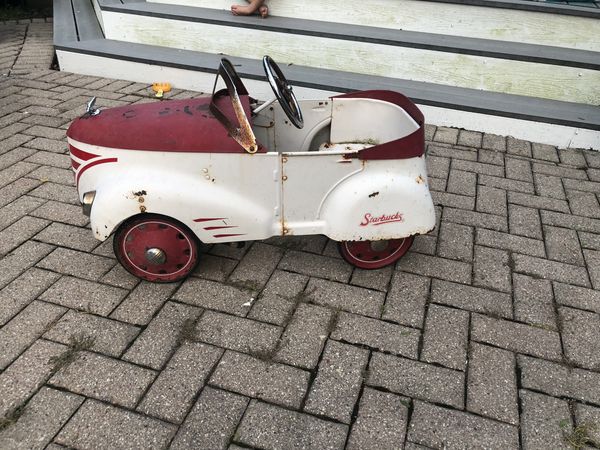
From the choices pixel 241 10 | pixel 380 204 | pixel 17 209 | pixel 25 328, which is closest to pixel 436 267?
pixel 380 204

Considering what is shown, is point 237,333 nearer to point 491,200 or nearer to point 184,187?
point 184,187

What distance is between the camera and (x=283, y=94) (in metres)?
2.66

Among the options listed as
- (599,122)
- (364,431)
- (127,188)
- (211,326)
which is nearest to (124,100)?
(127,188)

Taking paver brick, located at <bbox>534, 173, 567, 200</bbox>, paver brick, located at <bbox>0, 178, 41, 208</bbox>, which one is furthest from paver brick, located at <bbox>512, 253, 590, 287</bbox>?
paver brick, located at <bbox>0, 178, 41, 208</bbox>

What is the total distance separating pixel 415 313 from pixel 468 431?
731mm

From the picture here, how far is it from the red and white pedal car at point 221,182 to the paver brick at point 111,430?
87 centimetres

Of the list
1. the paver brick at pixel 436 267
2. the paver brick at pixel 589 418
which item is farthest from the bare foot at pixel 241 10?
the paver brick at pixel 589 418

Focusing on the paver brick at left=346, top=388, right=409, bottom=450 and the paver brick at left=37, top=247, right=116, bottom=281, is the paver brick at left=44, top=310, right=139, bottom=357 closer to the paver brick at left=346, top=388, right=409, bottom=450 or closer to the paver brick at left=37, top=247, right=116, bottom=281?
the paver brick at left=37, top=247, right=116, bottom=281

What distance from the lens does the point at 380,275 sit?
117 inches

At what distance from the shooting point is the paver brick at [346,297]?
273 cm

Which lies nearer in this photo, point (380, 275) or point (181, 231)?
point (181, 231)

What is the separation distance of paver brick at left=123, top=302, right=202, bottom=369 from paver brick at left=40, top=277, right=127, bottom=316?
0.94ft

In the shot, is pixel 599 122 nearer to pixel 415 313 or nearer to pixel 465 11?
pixel 465 11

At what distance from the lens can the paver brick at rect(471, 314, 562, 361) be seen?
8.21ft
